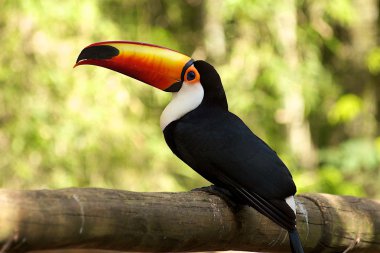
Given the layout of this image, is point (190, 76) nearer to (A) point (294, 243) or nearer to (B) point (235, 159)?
(B) point (235, 159)

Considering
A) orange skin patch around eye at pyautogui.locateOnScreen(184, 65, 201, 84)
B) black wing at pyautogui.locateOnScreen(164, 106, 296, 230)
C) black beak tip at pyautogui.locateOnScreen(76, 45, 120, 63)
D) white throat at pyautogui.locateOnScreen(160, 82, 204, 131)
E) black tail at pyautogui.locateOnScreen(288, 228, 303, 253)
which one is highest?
black beak tip at pyautogui.locateOnScreen(76, 45, 120, 63)

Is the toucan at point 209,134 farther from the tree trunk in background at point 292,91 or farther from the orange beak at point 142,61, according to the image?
the tree trunk in background at point 292,91

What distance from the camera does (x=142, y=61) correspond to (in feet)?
10.1

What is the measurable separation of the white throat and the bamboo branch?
0.48m

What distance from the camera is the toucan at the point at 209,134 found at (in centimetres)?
260

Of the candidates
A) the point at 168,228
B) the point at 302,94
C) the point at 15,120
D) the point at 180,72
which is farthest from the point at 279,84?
the point at 168,228

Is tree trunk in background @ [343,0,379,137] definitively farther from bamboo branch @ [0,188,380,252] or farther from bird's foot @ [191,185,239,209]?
bird's foot @ [191,185,239,209]

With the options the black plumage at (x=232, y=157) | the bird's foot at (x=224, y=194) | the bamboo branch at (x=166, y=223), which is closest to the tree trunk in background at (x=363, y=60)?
the bamboo branch at (x=166, y=223)

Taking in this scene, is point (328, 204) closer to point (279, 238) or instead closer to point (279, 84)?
point (279, 238)

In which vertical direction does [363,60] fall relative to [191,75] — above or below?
above

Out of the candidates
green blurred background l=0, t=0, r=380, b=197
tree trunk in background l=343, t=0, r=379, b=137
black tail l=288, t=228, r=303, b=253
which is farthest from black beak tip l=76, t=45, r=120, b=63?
tree trunk in background l=343, t=0, r=379, b=137

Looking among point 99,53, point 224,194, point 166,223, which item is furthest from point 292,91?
point 166,223

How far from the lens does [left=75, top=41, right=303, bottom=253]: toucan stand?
260 cm

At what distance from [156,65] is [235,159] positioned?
0.57 metres
